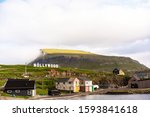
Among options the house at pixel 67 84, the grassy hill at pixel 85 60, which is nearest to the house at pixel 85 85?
the house at pixel 67 84

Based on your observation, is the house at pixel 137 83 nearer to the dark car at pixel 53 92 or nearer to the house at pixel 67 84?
the house at pixel 67 84

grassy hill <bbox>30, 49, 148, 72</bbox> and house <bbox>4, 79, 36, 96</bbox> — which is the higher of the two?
grassy hill <bbox>30, 49, 148, 72</bbox>

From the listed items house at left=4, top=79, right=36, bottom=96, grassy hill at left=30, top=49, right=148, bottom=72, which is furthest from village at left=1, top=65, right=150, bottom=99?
grassy hill at left=30, top=49, right=148, bottom=72

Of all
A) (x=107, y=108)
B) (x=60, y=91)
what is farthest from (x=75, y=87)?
(x=107, y=108)

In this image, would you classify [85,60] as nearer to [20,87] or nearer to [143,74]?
[143,74]

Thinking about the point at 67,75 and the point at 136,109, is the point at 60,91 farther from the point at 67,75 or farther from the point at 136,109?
the point at 136,109

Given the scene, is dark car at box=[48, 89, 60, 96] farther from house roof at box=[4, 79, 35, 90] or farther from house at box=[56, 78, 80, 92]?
house roof at box=[4, 79, 35, 90]

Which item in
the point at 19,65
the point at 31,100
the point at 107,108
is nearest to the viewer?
the point at 107,108
